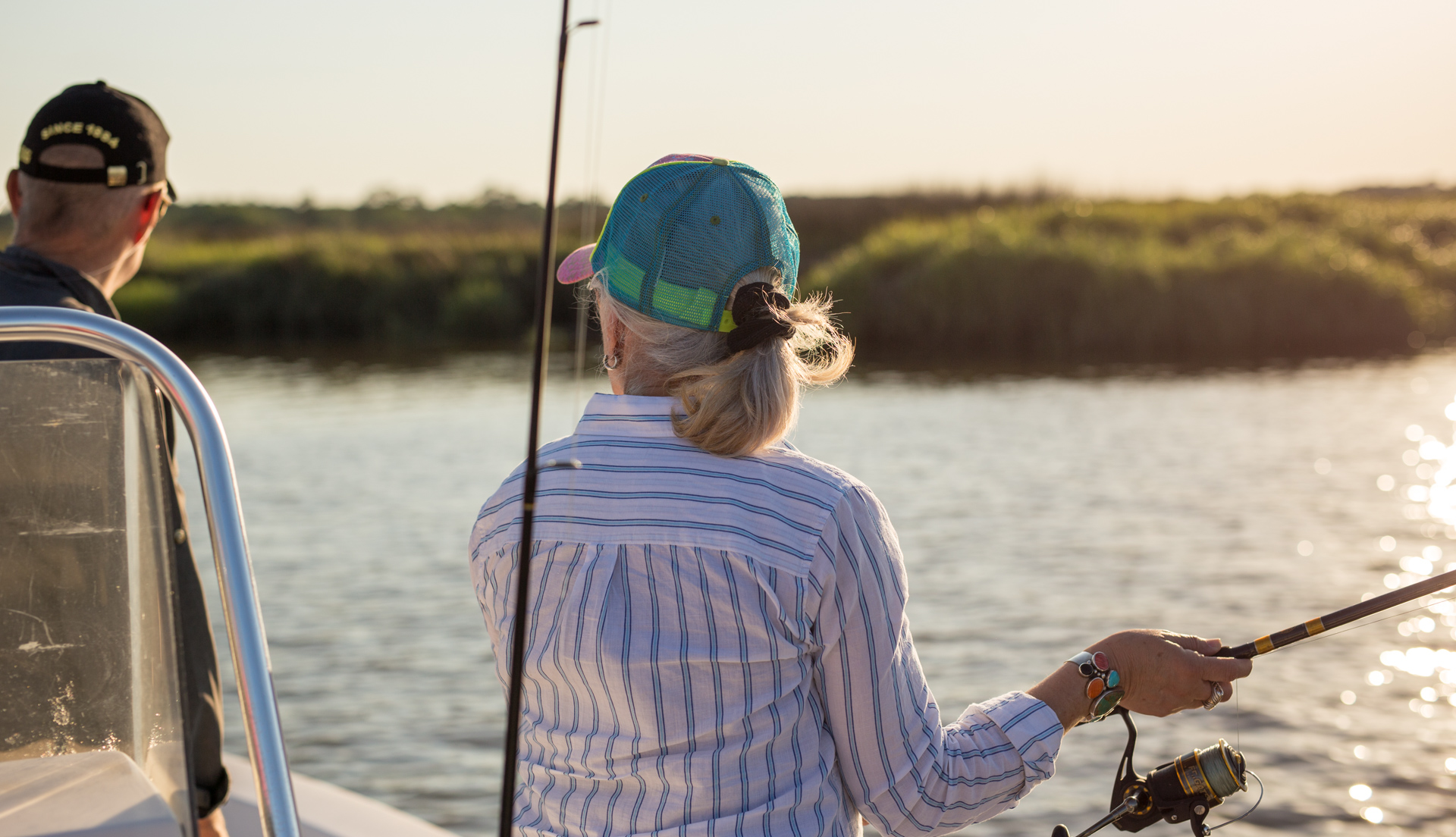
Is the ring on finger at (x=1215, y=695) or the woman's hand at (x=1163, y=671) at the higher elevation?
the woman's hand at (x=1163, y=671)

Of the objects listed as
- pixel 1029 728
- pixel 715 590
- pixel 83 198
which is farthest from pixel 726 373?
pixel 83 198

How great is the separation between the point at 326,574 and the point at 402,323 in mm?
17077

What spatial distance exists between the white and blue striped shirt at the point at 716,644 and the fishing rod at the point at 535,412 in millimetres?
164

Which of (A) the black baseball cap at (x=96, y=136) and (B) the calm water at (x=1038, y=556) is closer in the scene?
(A) the black baseball cap at (x=96, y=136)

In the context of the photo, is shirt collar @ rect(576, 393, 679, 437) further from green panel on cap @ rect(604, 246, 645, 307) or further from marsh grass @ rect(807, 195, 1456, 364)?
marsh grass @ rect(807, 195, 1456, 364)

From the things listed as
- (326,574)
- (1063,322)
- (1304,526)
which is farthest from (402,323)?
(1304,526)

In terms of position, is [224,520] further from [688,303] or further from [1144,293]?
[1144,293]

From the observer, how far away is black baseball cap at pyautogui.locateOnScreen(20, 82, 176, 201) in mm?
1654

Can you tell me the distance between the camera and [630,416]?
113cm

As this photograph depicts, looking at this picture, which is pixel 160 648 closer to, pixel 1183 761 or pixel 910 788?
pixel 910 788

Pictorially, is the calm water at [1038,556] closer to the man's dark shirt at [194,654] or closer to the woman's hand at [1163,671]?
the man's dark shirt at [194,654]

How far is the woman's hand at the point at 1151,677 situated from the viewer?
127 cm

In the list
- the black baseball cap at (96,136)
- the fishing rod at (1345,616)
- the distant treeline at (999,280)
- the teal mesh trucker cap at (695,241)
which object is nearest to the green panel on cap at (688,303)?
the teal mesh trucker cap at (695,241)

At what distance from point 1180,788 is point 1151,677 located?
296 mm
